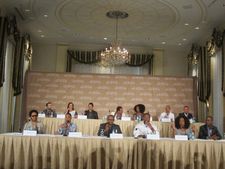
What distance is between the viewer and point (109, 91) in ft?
41.3

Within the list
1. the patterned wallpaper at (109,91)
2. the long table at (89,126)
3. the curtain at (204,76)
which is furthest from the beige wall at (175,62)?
the long table at (89,126)

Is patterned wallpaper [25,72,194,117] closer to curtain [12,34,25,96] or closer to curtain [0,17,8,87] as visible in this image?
curtain [12,34,25,96]

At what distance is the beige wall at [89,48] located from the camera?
14.7 m

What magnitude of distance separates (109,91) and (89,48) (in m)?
3.18

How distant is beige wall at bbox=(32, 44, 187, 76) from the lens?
14.7 meters

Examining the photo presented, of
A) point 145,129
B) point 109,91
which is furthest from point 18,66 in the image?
point 145,129

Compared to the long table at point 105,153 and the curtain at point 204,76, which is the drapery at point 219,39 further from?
the long table at point 105,153

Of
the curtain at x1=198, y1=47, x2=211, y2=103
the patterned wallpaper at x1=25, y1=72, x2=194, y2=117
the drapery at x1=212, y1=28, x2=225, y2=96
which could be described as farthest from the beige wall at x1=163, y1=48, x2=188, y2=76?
the drapery at x1=212, y1=28, x2=225, y2=96

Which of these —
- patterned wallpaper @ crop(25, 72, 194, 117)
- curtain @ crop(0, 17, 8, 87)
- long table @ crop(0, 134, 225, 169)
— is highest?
curtain @ crop(0, 17, 8, 87)

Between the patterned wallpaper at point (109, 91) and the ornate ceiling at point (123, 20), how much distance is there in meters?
1.73

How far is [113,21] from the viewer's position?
11.4 metres

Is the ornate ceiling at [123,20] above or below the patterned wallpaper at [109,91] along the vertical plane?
above

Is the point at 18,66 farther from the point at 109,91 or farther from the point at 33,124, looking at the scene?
the point at 33,124

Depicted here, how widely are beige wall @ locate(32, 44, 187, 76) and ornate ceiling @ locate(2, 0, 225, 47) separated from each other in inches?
20.4
